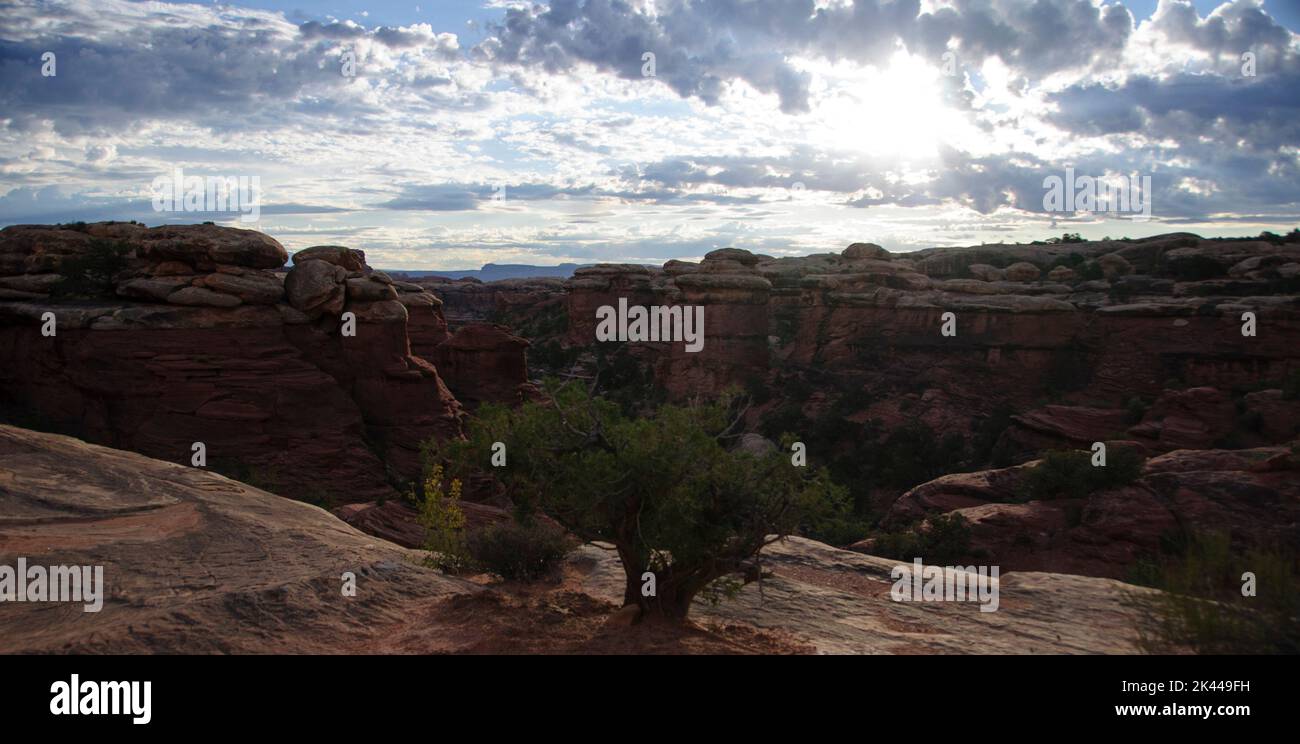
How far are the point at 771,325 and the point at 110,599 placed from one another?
4392 cm

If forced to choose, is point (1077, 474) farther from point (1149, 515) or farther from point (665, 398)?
point (665, 398)

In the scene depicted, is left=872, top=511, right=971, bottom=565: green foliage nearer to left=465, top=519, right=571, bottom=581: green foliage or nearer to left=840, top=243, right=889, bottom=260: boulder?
left=465, top=519, right=571, bottom=581: green foliage

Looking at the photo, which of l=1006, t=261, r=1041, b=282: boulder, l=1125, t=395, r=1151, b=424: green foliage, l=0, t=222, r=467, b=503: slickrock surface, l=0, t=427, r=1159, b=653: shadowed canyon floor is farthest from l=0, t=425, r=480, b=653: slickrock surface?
l=1006, t=261, r=1041, b=282: boulder

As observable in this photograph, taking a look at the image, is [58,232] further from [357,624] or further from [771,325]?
[771,325]

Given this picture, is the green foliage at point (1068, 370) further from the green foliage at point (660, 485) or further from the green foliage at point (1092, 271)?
the green foliage at point (660, 485)

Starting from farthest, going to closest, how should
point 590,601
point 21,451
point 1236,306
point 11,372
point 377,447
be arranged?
point 1236,306, point 377,447, point 11,372, point 21,451, point 590,601

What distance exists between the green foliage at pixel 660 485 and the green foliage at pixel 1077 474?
45.2 feet

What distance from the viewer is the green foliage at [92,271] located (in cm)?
2434

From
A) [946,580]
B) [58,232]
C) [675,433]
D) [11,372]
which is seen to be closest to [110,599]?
[675,433]

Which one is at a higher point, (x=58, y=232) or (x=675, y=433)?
(x=58, y=232)

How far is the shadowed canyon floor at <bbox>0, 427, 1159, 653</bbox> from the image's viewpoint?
331 inches

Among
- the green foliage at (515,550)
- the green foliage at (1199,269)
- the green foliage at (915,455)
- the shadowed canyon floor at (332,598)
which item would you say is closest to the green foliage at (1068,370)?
the green foliage at (915,455)

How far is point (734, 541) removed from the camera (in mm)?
9031
